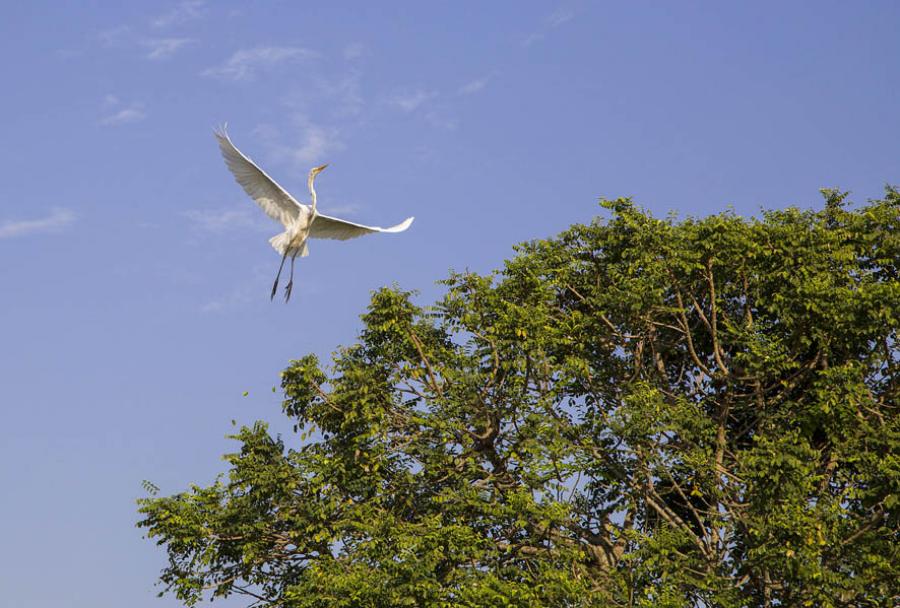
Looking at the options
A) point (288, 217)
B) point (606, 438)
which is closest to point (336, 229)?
point (288, 217)

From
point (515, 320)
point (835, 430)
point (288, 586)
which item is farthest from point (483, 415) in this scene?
point (835, 430)

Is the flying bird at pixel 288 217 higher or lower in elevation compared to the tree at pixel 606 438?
higher

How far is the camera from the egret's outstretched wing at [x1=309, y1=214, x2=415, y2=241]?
76.9 ft

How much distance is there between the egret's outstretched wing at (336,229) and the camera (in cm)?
2344

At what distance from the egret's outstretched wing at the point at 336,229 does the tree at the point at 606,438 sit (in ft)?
6.66

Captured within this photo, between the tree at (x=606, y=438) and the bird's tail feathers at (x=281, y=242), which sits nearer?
the tree at (x=606, y=438)

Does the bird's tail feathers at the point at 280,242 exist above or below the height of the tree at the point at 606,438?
above

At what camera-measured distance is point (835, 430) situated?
20094mm

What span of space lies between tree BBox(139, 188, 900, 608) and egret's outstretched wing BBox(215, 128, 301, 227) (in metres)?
2.48

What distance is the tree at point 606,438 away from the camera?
19141 mm

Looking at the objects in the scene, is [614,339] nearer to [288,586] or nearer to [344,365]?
[344,365]

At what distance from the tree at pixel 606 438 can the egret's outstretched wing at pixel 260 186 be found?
2482mm

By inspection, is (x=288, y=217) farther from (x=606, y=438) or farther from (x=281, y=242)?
(x=606, y=438)

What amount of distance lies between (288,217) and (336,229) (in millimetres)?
869
